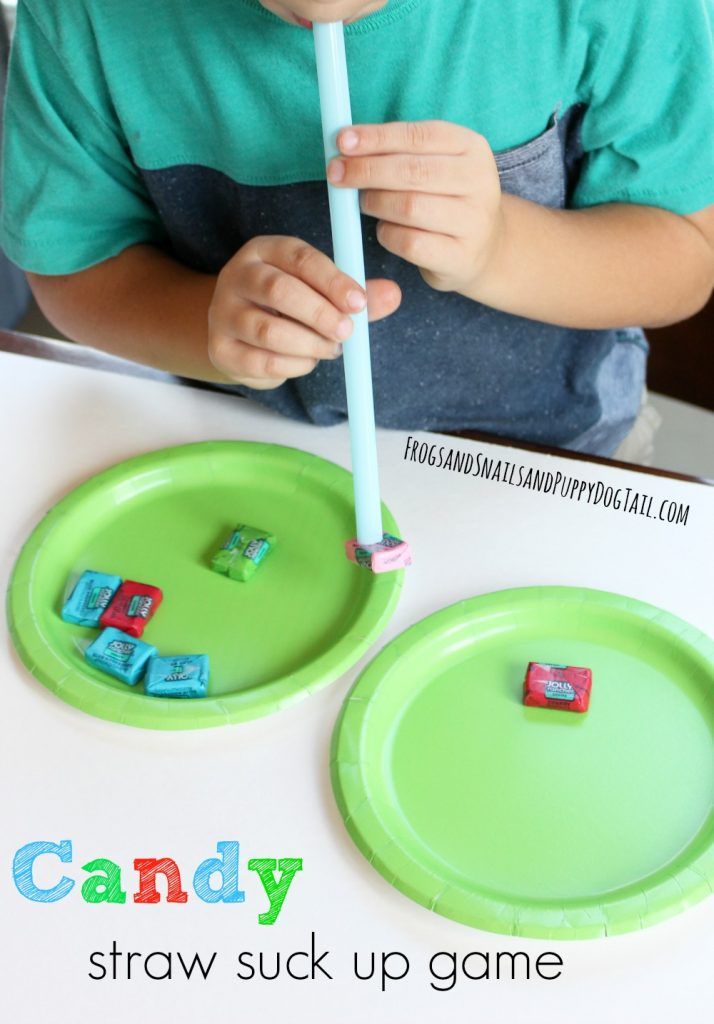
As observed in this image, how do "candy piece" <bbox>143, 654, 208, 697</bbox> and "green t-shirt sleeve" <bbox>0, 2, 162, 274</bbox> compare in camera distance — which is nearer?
"candy piece" <bbox>143, 654, 208, 697</bbox>

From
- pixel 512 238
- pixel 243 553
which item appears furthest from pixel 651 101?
pixel 243 553

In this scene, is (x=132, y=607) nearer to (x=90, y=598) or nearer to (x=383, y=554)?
(x=90, y=598)

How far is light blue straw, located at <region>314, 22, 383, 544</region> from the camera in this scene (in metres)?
0.43

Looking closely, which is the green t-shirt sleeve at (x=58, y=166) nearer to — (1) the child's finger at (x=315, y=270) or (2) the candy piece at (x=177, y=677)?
(1) the child's finger at (x=315, y=270)

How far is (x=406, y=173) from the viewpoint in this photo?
18.9 inches

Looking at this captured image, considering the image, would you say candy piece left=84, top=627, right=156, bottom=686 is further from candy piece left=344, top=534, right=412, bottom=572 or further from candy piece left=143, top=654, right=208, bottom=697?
candy piece left=344, top=534, right=412, bottom=572

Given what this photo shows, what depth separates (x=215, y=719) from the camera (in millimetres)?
501

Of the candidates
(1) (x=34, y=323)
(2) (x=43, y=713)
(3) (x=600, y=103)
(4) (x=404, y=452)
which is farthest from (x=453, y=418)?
(1) (x=34, y=323)

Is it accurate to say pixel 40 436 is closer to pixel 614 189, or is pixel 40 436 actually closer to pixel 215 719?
pixel 215 719

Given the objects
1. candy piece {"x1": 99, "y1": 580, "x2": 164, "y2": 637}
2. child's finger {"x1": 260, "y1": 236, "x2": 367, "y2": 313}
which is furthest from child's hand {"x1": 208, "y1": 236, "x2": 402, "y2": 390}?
candy piece {"x1": 99, "y1": 580, "x2": 164, "y2": 637}

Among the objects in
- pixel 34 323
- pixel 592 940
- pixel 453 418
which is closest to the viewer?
pixel 592 940

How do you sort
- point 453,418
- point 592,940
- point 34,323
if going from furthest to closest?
point 34,323 < point 453,418 < point 592,940

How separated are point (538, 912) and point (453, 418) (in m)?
0.38

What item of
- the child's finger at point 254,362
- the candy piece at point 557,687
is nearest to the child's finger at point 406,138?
the child's finger at point 254,362
